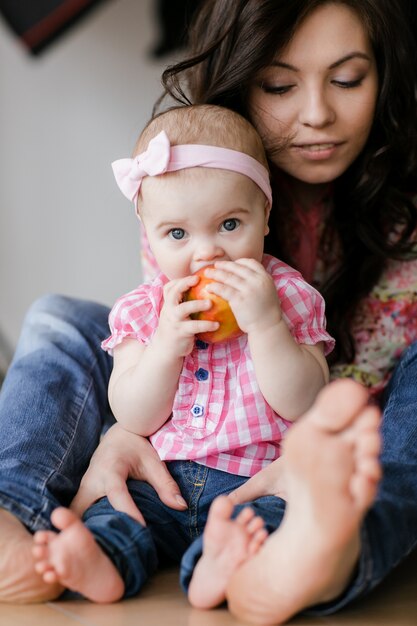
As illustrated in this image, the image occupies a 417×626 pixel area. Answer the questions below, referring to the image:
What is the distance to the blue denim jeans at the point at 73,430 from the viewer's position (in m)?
1.06

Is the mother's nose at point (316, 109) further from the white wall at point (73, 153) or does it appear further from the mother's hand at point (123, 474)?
the white wall at point (73, 153)

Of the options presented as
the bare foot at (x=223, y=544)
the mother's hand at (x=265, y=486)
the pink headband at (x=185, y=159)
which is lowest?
the mother's hand at (x=265, y=486)

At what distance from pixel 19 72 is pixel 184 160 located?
7.33 feet

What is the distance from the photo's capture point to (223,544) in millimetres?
1016

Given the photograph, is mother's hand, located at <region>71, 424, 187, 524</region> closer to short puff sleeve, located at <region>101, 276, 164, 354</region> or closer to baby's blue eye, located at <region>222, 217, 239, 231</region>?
short puff sleeve, located at <region>101, 276, 164, 354</region>

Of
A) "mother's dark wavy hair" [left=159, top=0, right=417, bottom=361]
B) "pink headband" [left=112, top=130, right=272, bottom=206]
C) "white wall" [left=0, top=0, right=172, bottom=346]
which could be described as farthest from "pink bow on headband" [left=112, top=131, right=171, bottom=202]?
"white wall" [left=0, top=0, right=172, bottom=346]

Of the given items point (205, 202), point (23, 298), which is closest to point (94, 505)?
point (205, 202)

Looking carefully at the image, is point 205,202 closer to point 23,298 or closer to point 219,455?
point 219,455

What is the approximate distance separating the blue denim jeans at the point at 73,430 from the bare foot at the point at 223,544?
0.12ft

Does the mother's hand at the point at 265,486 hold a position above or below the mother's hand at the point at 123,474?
below

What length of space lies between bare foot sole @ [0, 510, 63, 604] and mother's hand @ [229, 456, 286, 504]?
0.26 metres

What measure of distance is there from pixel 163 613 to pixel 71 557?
14 centimetres

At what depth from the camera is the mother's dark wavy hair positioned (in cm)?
146

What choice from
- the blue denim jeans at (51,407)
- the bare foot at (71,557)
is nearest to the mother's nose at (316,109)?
the blue denim jeans at (51,407)
